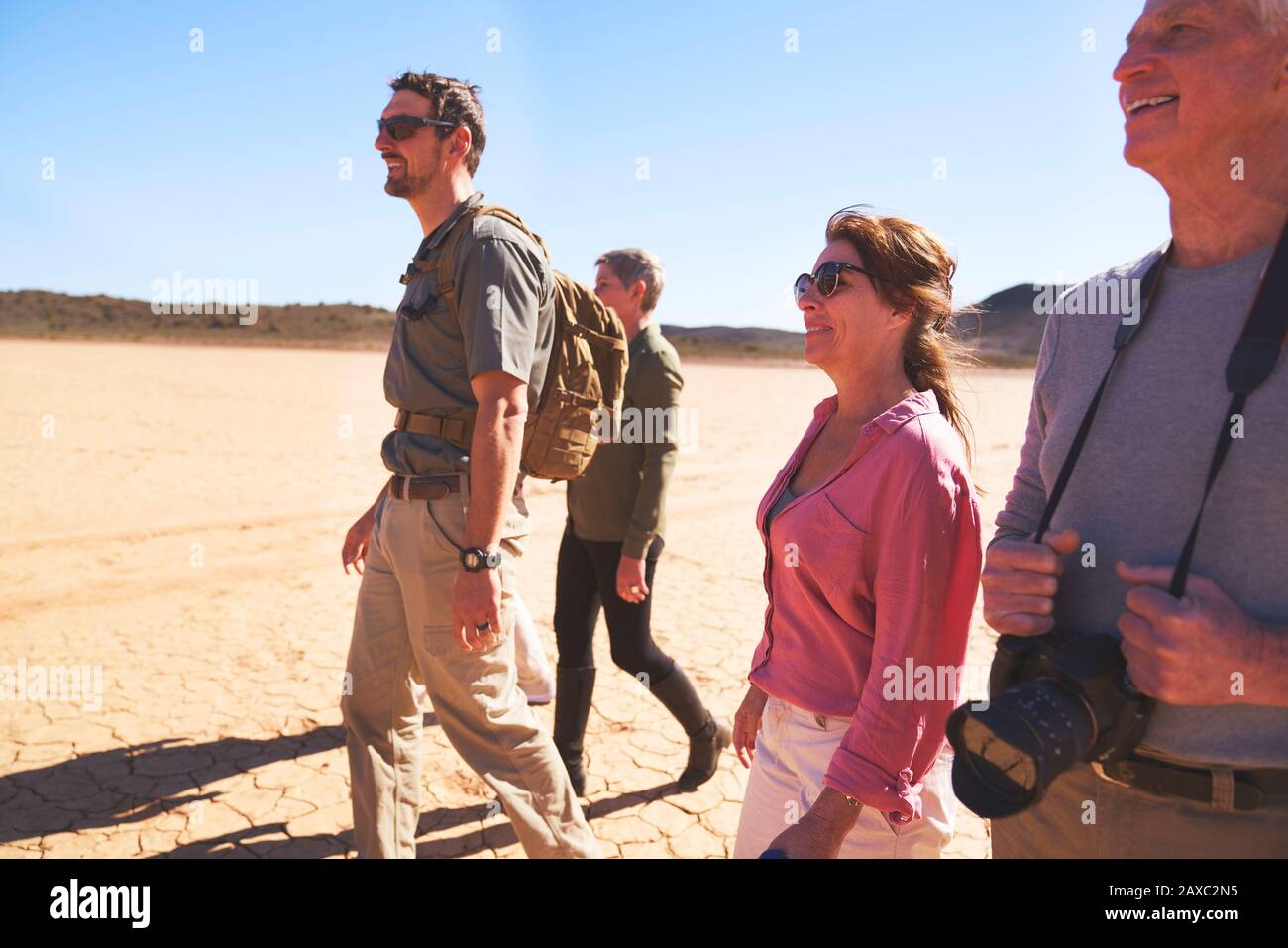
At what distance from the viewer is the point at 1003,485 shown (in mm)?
12844

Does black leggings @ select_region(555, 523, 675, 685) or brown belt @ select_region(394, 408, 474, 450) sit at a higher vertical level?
brown belt @ select_region(394, 408, 474, 450)

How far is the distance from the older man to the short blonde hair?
2.47 m

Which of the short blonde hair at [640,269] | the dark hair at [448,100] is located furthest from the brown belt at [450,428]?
the short blonde hair at [640,269]

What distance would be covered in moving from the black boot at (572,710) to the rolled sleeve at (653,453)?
574mm

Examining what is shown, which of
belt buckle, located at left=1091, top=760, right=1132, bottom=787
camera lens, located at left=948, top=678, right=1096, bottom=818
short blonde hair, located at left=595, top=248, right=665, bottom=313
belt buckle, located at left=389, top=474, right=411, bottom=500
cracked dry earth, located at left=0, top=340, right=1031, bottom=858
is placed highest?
short blonde hair, located at left=595, top=248, right=665, bottom=313

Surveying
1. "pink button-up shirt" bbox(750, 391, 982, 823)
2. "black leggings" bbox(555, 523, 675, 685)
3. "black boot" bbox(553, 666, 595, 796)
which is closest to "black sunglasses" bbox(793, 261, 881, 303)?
"pink button-up shirt" bbox(750, 391, 982, 823)

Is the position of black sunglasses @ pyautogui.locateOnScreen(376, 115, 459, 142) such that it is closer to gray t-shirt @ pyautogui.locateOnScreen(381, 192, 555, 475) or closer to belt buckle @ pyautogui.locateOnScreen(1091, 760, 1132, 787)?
gray t-shirt @ pyautogui.locateOnScreen(381, 192, 555, 475)

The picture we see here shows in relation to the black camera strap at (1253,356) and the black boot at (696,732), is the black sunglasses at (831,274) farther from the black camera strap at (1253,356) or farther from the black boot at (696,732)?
the black boot at (696,732)

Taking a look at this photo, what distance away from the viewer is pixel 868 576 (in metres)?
1.76

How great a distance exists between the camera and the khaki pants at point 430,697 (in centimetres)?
245

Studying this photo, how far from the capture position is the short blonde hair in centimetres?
381

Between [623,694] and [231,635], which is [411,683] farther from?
[231,635]

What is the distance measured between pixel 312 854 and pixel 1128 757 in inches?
117
